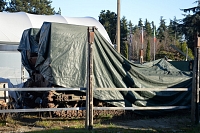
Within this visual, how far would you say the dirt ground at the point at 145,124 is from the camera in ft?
26.7

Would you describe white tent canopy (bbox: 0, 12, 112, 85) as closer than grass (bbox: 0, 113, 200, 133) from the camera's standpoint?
No

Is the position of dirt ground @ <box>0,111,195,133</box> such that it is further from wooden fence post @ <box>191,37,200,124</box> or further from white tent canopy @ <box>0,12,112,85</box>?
white tent canopy @ <box>0,12,112,85</box>

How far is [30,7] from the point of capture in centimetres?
4303

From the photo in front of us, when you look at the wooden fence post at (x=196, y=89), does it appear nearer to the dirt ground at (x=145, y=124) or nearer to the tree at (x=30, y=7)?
the dirt ground at (x=145, y=124)

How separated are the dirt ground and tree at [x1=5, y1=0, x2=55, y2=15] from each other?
115 feet

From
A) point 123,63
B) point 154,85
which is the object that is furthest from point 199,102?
point 123,63

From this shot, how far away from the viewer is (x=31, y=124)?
28.0ft

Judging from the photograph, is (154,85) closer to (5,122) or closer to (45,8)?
(5,122)

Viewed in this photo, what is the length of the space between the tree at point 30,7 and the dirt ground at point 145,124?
1377 inches

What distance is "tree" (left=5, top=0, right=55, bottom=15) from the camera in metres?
42.1

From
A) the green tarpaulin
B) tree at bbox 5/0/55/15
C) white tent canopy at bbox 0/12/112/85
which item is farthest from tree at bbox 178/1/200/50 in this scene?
the green tarpaulin

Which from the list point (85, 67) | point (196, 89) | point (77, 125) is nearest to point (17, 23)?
point (85, 67)

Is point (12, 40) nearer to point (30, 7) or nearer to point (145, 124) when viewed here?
point (145, 124)

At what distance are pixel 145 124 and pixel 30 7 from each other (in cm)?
3688
